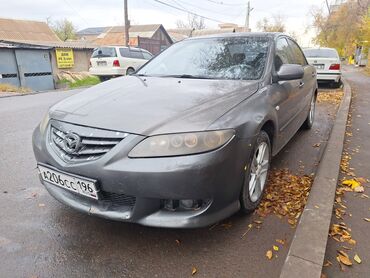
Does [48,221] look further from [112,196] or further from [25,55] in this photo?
[25,55]

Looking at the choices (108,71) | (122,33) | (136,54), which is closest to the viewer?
Answer: (108,71)

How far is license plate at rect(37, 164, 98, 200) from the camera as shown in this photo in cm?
200

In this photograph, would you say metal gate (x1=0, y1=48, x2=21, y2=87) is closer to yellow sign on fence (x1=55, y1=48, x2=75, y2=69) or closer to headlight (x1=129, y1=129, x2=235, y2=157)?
yellow sign on fence (x1=55, y1=48, x2=75, y2=69)

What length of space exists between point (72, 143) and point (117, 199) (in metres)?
0.49

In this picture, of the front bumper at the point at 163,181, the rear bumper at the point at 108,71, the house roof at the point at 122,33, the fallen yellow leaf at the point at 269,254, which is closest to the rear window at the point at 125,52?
the rear bumper at the point at 108,71

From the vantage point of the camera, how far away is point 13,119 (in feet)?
20.9

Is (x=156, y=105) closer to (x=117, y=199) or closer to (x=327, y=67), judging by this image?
(x=117, y=199)

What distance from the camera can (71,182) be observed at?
6.87 ft

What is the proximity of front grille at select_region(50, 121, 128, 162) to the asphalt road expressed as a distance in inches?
26.4

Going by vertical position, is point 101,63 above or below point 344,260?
above

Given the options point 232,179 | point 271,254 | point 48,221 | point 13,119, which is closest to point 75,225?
point 48,221

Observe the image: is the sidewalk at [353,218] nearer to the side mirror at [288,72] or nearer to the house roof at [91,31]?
the side mirror at [288,72]

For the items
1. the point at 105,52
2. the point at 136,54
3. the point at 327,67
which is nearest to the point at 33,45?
the point at 105,52

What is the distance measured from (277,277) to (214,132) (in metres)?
1.00
